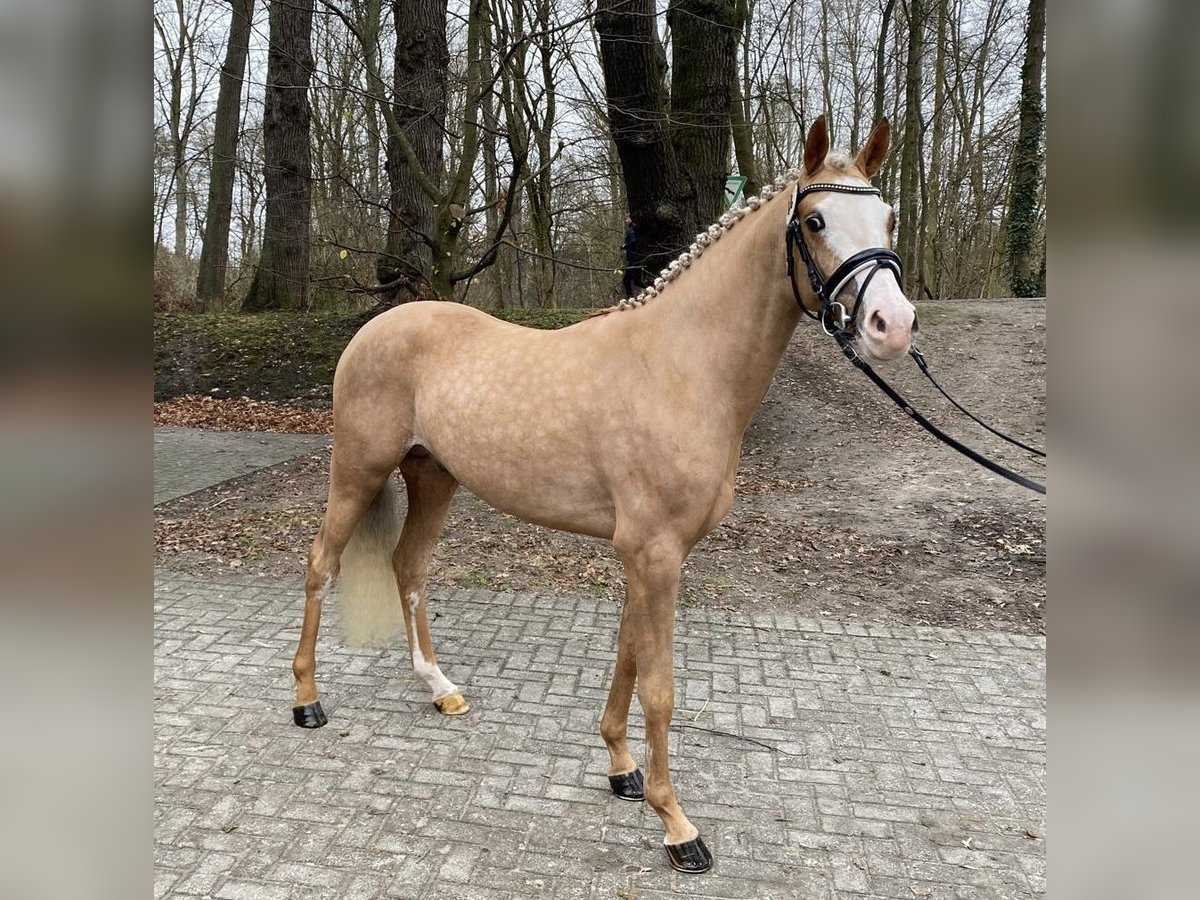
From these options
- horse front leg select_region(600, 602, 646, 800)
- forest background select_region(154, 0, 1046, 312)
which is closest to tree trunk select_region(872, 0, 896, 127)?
forest background select_region(154, 0, 1046, 312)

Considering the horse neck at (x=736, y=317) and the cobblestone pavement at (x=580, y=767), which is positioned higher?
the horse neck at (x=736, y=317)

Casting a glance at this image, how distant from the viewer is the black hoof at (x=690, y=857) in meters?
2.67

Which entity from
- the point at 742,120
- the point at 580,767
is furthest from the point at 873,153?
the point at 742,120

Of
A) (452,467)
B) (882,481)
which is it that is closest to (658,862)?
(452,467)

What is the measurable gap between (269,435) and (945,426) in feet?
28.5

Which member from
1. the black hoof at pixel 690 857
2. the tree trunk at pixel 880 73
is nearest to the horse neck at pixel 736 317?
the black hoof at pixel 690 857

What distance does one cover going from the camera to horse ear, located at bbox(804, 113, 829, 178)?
2.19 metres

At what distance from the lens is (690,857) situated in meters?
2.69

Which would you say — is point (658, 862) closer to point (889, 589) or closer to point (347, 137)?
point (889, 589)

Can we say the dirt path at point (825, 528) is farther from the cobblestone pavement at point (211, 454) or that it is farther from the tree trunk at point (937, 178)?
the tree trunk at point (937, 178)

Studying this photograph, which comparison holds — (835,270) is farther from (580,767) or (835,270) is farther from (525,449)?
(580,767)

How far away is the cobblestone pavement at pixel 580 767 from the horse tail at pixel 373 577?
347 millimetres
